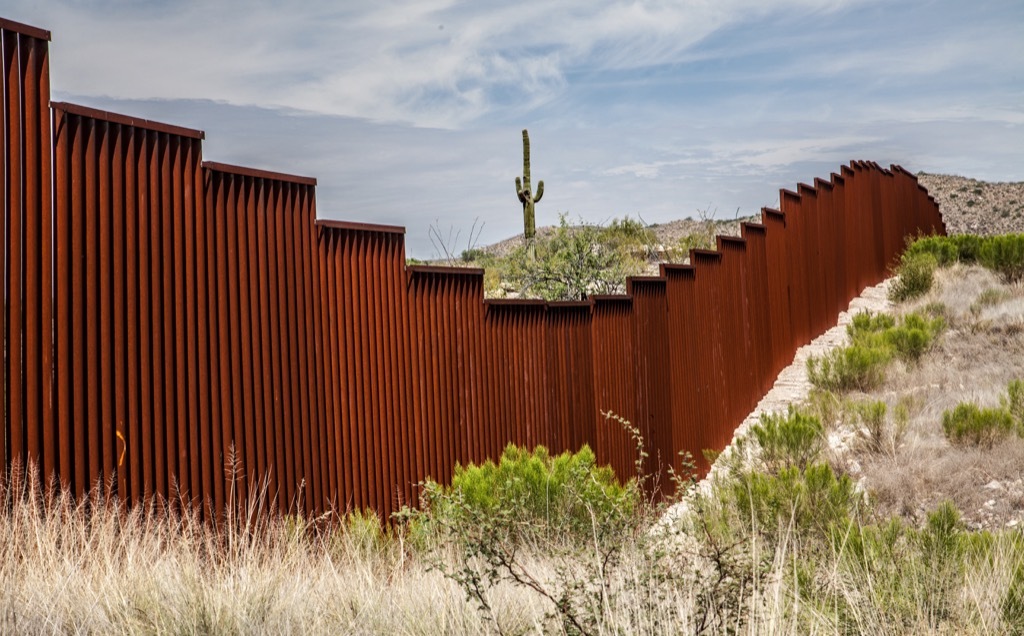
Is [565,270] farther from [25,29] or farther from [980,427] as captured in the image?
[25,29]

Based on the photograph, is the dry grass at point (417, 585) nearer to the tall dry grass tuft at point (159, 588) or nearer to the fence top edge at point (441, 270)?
the tall dry grass tuft at point (159, 588)

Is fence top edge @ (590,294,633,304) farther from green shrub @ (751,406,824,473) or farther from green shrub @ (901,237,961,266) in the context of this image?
green shrub @ (901,237,961,266)

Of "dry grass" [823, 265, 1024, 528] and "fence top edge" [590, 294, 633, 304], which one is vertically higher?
"fence top edge" [590, 294, 633, 304]

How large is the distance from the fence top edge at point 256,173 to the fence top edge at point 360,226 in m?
0.33

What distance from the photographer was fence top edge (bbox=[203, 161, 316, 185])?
7207 mm

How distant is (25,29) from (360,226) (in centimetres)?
301

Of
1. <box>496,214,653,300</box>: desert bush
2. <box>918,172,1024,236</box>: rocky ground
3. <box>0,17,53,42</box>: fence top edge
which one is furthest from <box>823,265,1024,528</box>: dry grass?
<box>918,172,1024,236</box>: rocky ground

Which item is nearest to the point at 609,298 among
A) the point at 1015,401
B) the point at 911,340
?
the point at 1015,401

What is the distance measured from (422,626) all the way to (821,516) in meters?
5.03

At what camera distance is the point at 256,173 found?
7.55 metres

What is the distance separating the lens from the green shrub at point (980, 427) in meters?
10.9

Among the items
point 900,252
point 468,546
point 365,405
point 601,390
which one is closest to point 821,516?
point 601,390

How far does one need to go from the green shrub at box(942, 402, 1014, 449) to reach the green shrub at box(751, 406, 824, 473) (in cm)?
143

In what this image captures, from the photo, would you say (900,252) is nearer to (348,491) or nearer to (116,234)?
(348,491)
